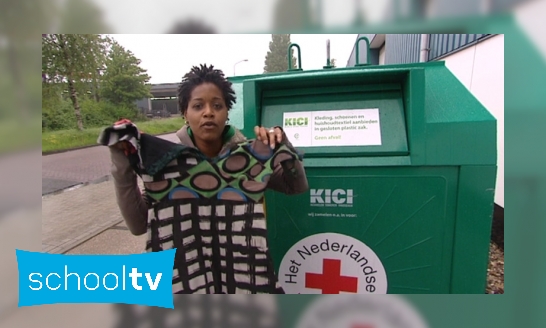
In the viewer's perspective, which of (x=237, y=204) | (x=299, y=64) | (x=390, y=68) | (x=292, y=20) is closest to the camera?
(x=237, y=204)

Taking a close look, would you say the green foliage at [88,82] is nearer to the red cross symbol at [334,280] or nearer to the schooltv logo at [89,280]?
the schooltv logo at [89,280]

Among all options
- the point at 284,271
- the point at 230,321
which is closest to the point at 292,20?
the point at 284,271

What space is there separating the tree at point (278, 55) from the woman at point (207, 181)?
332mm

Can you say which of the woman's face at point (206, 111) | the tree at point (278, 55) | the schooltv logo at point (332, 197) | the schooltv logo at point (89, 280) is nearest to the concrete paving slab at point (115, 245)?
the schooltv logo at point (89, 280)

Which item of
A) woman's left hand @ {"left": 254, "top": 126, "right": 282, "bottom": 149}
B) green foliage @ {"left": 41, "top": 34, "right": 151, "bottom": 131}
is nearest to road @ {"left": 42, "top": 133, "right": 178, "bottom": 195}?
green foliage @ {"left": 41, "top": 34, "right": 151, "bottom": 131}

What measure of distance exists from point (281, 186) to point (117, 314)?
2.54 ft

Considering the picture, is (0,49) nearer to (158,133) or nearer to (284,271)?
(158,133)

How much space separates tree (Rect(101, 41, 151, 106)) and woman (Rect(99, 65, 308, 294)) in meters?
0.29

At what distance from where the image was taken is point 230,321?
110 cm

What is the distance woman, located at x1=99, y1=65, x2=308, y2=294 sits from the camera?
3.06 ft

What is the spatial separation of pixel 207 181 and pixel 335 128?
22.8 inches

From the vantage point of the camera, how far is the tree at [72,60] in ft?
3.66

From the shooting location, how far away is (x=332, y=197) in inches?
47.1

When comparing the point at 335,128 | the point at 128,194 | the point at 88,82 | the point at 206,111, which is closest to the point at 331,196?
the point at 335,128
